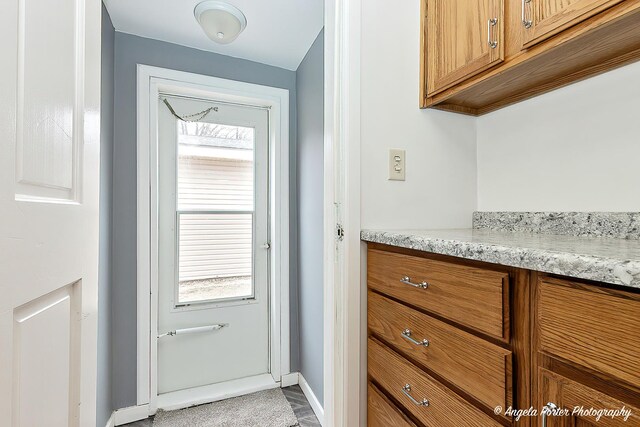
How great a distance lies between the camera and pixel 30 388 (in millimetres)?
480

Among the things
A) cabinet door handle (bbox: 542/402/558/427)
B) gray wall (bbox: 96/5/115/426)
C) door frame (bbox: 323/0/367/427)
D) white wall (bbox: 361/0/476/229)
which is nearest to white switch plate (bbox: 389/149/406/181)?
white wall (bbox: 361/0/476/229)

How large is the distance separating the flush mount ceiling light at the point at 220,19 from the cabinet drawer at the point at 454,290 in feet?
4.95

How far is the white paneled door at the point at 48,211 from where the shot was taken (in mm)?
428

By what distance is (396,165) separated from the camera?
1174 mm

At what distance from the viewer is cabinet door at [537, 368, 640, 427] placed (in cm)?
45

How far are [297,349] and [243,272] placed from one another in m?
0.68

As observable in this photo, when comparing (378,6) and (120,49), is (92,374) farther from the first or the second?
A: (120,49)

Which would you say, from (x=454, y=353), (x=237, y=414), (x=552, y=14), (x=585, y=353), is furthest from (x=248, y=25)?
(x=237, y=414)

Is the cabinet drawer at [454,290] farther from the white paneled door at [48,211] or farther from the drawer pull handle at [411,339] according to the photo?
the white paneled door at [48,211]

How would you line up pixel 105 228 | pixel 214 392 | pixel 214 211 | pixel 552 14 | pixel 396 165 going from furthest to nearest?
pixel 214 211 < pixel 214 392 < pixel 105 228 < pixel 396 165 < pixel 552 14

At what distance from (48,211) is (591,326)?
0.91 m

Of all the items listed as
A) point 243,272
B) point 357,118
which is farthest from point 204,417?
point 357,118

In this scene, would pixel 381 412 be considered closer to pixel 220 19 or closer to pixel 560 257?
pixel 560 257

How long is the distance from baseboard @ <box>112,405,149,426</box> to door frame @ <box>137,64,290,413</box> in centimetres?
3
